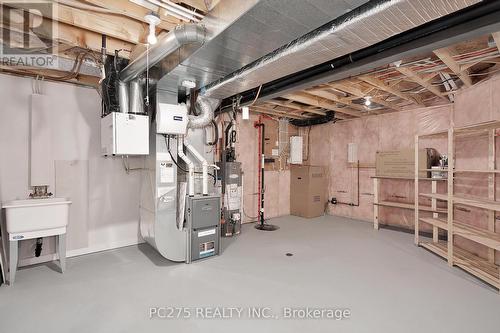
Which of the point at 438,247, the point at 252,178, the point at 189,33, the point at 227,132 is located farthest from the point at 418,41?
the point at 252,178

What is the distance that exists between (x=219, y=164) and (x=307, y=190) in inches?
89.4

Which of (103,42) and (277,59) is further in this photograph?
(103,42)

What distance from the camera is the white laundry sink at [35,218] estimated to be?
2.49m

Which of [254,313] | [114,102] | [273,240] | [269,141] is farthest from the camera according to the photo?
[269,141]

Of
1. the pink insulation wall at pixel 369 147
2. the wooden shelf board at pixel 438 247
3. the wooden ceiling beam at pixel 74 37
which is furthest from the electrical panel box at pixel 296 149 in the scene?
the wooden ceiling beam at pixel 74 37

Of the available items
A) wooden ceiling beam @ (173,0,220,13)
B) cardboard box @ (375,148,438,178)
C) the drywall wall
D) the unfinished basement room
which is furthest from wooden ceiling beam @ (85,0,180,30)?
cardboard box @ (375,148,438,178)

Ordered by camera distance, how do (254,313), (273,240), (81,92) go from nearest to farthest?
(254,313) < (81,92) < (273,240)

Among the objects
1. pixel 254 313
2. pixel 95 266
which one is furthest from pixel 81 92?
pixel 254 313

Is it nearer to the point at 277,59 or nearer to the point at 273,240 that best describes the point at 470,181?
the point at 273,240

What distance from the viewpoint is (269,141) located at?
5.51 m

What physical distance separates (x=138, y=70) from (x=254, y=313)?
2502 millimetres

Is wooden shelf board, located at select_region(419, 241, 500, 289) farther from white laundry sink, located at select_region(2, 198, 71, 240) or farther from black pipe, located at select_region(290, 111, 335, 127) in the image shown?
white laundry sink, located at select_region(2, 198, 71, 240)

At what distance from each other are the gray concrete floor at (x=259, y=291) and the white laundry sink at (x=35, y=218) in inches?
20.1

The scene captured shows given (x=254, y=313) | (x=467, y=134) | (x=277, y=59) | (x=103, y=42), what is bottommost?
(x=254, y=313)
